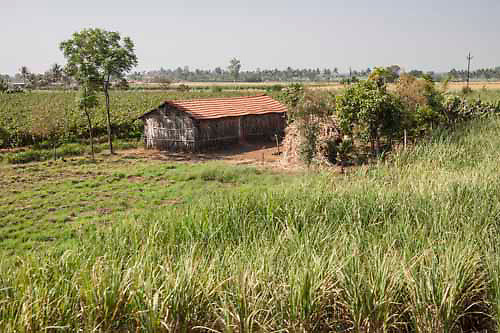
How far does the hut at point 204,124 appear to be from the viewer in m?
24.3

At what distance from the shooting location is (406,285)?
200 inches

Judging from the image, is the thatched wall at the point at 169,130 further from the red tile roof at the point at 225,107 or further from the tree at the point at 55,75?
the tree at the point at 55,75

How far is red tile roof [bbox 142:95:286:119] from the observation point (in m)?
24.6

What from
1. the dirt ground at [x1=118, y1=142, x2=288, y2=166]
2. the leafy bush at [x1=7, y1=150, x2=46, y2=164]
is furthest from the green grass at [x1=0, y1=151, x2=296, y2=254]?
the dirt ground at [x1=118, y1=142, x2=288, y2=166]

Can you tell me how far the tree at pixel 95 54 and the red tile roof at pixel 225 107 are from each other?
134 inches

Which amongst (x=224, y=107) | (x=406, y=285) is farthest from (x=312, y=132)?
(x=406, y=285)

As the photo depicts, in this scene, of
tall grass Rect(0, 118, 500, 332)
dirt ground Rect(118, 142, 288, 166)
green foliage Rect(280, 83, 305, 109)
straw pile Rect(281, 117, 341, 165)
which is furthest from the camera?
dirt ground Rect(118, 142, 288, 166)

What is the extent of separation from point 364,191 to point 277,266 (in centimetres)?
335

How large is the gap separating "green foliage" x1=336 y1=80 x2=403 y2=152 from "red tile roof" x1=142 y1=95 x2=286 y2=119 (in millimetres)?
9385

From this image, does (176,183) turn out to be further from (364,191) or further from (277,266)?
(277,266)

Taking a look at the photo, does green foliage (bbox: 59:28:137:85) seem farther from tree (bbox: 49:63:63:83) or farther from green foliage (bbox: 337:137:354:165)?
tree (bbox: 49:63:63:83)

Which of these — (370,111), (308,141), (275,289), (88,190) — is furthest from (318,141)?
(275,289)

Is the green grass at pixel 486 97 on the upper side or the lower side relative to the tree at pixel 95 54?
lower

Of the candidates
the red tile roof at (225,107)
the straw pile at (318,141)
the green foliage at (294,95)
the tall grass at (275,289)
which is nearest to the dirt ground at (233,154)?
the straw pile at (318,141)
